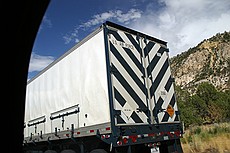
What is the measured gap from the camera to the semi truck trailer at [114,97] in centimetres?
638

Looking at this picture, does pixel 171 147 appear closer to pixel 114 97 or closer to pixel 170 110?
pixel 170 110

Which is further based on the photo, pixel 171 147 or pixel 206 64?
pixel 206 64

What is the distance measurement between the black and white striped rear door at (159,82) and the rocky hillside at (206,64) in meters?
73.0

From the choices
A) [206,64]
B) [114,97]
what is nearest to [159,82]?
[114,97]

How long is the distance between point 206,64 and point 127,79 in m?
92.9

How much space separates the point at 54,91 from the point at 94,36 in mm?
2924

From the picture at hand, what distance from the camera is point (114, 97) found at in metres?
6.37

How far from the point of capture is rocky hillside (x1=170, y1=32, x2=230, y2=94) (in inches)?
3233

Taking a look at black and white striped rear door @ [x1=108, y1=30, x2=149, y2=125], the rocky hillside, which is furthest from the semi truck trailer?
the rocky hillside

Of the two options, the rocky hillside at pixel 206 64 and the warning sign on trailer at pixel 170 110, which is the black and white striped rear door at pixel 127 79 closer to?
the warning sign on trailer at pixel 170 110

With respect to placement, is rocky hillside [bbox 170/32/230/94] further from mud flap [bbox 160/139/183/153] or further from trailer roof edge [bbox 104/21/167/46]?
mud flap [bbox 160/139/183/153]

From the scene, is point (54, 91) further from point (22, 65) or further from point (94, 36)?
point (22, 65)

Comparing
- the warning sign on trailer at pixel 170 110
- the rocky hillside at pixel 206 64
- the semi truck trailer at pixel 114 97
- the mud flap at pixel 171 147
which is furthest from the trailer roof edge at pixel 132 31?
the rocky hillside at pixel 206 64

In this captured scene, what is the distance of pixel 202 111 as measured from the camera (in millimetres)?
36781
